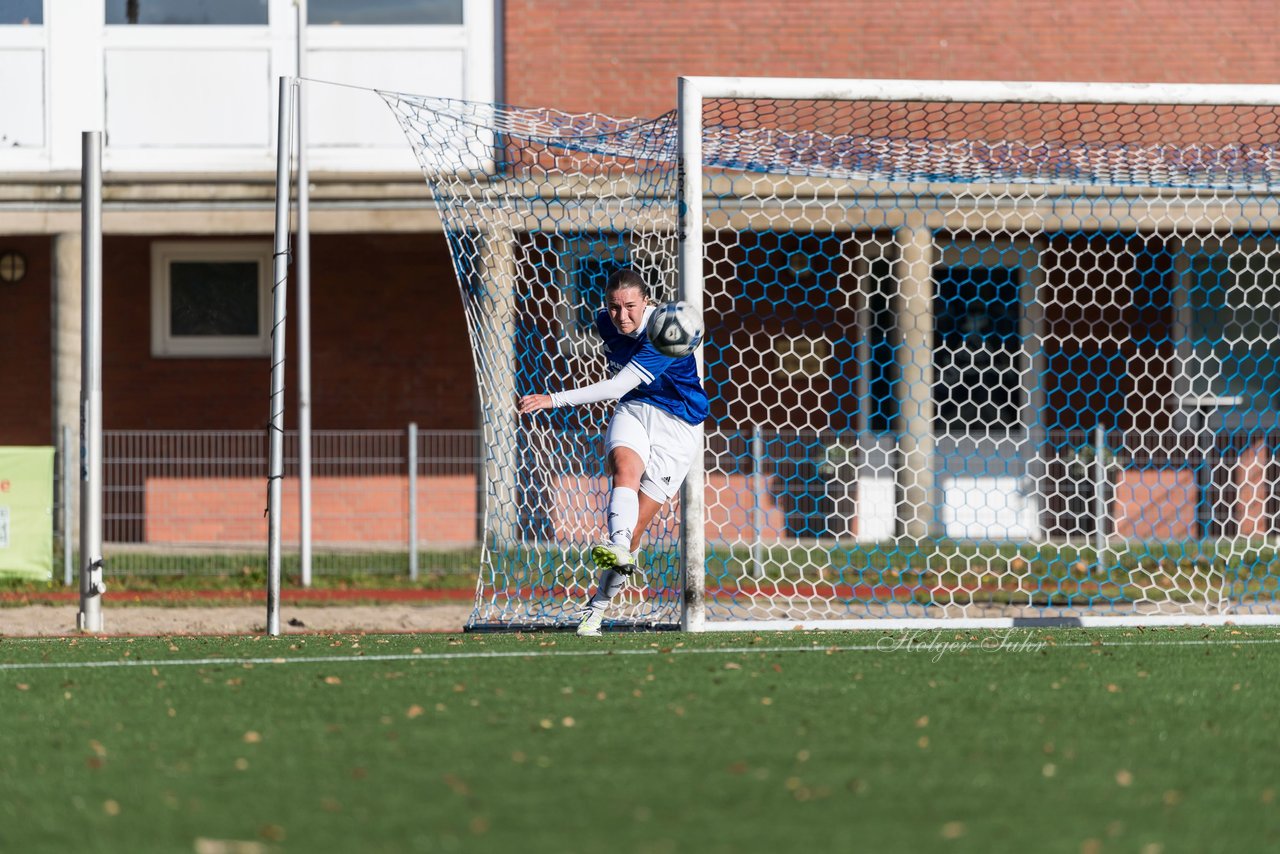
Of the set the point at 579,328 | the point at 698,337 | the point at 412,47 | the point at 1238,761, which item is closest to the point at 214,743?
the point at 1238,761

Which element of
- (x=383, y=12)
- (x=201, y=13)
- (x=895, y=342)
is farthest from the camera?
(x=895, y=342)

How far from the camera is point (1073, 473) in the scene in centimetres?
1526

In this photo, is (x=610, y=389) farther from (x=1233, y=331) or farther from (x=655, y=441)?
(x=1233, y=331)

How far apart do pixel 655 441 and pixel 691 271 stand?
0.93m

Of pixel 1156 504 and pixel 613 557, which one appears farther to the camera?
pixel 1156 504

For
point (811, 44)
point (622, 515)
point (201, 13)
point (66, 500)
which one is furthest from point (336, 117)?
point (622, 515)

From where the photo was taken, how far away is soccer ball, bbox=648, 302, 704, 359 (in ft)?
26.6

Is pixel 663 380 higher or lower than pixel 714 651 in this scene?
higher

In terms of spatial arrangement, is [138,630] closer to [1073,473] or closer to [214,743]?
[214,743]

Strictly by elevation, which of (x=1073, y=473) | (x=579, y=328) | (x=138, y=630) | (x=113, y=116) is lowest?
(x=138, y=630)

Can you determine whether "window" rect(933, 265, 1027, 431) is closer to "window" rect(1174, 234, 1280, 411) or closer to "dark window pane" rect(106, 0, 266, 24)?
"window" rect(1174, 234, 1280, 411)

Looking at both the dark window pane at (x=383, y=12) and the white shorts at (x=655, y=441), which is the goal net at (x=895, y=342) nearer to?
the white shorts at (x=655, y=441)

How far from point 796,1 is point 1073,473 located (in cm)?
555

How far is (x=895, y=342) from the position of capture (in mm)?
17766
